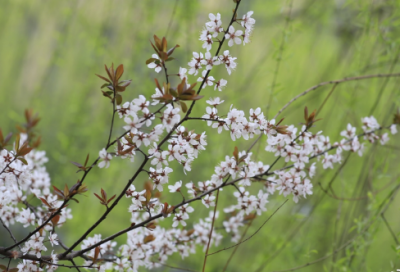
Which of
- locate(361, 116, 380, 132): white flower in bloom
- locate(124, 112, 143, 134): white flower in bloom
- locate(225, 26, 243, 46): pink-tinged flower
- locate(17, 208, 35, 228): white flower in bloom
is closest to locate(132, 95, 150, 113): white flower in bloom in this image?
locate(124, 112, 143, 134): white flower in bloom

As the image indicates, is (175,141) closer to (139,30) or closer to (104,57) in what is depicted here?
(139,30)

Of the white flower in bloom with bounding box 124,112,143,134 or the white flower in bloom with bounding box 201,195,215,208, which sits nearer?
the white flower in bloom with bounding box 124,112,143,134

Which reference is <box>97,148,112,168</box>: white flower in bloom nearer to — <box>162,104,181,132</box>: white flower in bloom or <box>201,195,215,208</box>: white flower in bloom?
<box>162,104,181,132</box>: white flower in bloom

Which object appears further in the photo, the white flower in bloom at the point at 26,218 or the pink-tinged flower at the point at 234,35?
the white flower in bloom at the point at 26,218

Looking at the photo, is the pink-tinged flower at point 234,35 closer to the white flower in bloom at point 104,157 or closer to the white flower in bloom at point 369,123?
the white flower in bloom at point 104,157

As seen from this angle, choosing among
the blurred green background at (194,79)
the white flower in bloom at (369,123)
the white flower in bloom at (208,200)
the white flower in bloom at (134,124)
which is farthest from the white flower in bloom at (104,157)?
the blurred green background at (194,79)

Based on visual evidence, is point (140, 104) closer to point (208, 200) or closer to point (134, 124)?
point (134, 124)

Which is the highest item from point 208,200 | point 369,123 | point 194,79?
point 194,79

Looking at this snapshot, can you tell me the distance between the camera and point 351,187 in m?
1.32

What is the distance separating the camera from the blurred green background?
1.44 meters

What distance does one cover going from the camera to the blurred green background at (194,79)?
144cm

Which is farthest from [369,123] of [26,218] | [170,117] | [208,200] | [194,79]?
[194,79]

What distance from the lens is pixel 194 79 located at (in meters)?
1.82

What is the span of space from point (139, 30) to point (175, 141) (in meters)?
1.16
